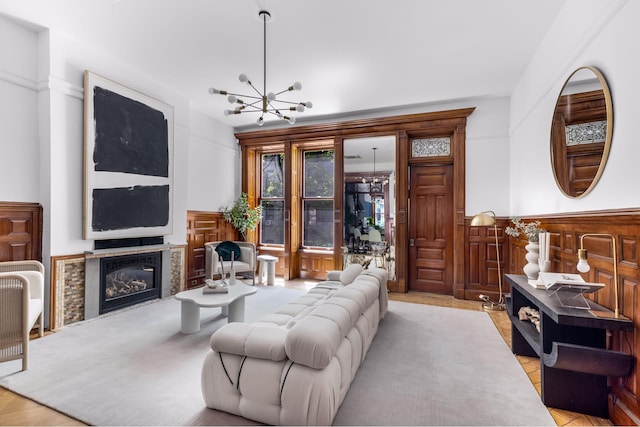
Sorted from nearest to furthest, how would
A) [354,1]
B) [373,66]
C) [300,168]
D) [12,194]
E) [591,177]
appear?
[591,177], [354,1], [12,194], [373,66], [300,168]

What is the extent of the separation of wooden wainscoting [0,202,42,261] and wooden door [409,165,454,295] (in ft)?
17.1

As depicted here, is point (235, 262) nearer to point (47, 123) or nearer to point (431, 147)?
point (47, 123)

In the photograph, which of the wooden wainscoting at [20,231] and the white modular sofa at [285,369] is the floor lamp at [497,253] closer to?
the white modular sofa at [285,369]

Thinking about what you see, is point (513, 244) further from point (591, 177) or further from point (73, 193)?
point (73, 193)

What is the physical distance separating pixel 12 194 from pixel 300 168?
4283 mm

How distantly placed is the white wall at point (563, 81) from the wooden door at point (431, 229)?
119 cm

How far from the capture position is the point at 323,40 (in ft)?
10.8

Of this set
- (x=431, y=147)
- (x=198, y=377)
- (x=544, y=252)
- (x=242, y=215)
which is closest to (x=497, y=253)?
(x=544, y=252)

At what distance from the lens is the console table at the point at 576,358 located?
1733 mm

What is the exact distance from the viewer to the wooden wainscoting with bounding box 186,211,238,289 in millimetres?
5301

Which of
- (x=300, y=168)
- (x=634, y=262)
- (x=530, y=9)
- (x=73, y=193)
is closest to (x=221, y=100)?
(x=300, y=168)

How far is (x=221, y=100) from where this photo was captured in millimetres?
5078

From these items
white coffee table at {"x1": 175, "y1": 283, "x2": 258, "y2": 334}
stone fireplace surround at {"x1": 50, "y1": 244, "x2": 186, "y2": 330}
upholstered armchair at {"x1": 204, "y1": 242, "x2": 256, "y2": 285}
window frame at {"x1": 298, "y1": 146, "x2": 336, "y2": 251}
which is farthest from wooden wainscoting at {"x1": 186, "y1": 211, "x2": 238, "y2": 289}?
white coffee table at {"x1": 175, "y1": 283, "x2": 258, "y2": 334}

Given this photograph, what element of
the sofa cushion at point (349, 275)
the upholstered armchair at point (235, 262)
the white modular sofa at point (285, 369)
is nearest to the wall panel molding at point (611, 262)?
the white modular sofa at point (285, 369)
